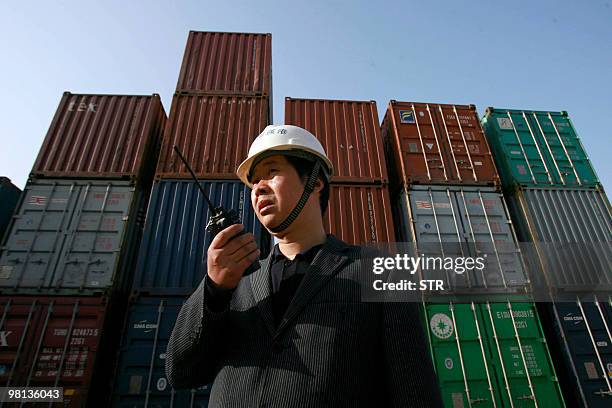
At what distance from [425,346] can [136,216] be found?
842 centimetres

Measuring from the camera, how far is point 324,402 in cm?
135

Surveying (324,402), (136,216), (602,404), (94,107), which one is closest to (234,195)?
(136,216)

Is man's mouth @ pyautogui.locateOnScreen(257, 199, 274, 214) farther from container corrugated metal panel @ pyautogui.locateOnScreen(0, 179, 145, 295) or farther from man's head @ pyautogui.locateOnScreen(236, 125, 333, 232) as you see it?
container corrugated metal panel @ pyautogui.locateOnScreen(0, 179, 145, 295)

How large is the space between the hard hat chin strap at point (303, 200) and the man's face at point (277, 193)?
0.06ft

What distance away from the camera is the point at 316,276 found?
5.74 feet

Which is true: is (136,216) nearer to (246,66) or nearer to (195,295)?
(246,66)

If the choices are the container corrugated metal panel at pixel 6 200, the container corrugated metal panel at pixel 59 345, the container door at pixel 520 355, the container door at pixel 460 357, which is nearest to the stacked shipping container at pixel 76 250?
the container corrugated metal panel at pixel 59 345

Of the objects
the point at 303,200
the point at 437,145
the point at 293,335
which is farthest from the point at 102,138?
the point at 293,335

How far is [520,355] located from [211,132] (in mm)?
8987

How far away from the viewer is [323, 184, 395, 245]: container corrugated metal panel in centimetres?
823

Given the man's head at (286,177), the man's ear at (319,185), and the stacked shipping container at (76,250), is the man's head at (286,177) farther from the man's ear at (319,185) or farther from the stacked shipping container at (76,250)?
the stacked shipping container at (76,250)

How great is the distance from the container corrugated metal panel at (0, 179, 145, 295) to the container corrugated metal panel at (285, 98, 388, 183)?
17.0 feet

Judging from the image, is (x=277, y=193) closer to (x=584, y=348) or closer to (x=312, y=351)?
(x=312, y=351)

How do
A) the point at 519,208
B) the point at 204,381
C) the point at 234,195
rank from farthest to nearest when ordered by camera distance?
the point at 519,208 < the point at 234,195 < the point at 204,381
